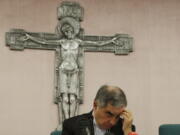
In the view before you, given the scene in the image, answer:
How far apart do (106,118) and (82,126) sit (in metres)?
0.19

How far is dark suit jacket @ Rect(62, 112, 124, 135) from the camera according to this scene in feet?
8.64

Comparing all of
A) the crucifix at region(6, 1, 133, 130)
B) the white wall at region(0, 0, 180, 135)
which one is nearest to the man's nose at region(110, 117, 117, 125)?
the crucifix at region(6, 1, 133, 130)

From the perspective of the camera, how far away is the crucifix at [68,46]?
220 inches

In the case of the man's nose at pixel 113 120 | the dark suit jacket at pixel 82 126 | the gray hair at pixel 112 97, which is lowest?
the dark suit jacket at pixel 82 126

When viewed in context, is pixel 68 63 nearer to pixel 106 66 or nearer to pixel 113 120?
pixel 106 66

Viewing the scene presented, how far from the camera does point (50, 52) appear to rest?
5773mm

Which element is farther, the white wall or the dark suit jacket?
the white wall

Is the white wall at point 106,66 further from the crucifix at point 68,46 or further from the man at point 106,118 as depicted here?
the man at point 106,118

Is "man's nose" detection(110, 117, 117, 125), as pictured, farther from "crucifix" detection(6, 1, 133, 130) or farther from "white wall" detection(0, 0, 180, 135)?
"white wall" detection(0, 0, 180, 135)

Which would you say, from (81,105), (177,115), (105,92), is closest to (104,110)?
(105,92)

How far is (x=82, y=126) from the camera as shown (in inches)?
105

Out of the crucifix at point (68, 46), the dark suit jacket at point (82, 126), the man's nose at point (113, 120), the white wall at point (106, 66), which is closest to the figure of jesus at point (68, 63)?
the crucifix at point (68, 46)

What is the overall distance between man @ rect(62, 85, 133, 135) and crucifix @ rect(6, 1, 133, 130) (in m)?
2.81

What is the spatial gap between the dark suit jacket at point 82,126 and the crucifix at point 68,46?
Answer: 2.77 m
